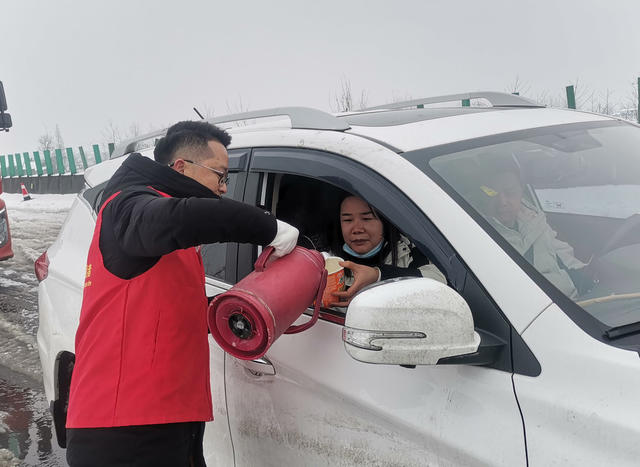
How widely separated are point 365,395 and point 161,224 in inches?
27.5

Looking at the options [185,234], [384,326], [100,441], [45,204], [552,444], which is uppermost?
[185,234]

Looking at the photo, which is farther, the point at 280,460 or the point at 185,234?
the point at 280,460

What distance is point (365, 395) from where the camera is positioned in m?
1.53

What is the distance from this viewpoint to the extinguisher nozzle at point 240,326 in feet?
5.02

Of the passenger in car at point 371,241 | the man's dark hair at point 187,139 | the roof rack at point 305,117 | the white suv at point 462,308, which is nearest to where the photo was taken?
the white suv at point 462,308

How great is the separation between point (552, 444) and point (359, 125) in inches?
45.9

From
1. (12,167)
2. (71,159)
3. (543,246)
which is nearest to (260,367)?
(543,246)

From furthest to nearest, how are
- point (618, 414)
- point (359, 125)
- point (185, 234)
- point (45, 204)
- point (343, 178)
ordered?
point (45, 204) < point (359, 125) < point (343, 178) < point (185, 234) < point (618, 414)

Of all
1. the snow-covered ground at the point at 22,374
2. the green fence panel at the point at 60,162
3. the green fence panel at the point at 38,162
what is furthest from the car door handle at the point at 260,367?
the green fence panel at the point at 38,162

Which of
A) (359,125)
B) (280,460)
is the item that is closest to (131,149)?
(359,125)

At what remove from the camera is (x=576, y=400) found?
1204 mm

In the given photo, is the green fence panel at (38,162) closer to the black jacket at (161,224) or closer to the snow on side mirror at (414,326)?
the black jacket at (161,224)

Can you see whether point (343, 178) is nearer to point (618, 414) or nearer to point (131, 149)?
point (618, 414)

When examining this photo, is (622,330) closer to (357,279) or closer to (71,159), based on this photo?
(357,279)
